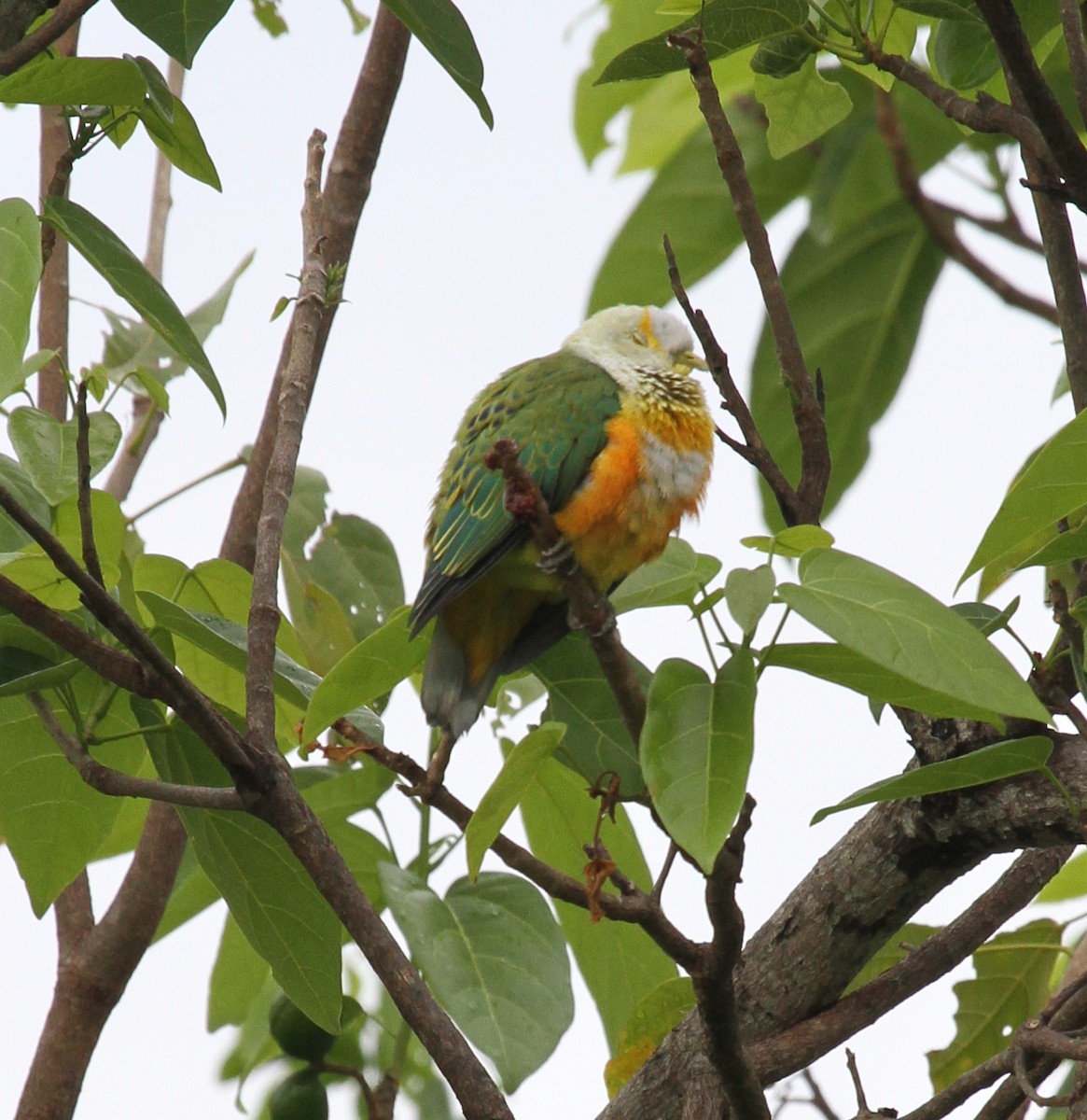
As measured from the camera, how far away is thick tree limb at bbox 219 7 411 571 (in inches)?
102

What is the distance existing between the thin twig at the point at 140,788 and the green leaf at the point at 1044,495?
0.73 metres

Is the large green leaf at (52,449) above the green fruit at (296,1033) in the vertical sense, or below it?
above

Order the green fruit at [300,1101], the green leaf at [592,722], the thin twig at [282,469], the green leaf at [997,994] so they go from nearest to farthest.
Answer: the thin twig at [282,469] < the green leaf at [592,722] < the green fruit at [300,1101] < the green leaf at [997,994]

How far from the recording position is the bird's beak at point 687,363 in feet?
9.72

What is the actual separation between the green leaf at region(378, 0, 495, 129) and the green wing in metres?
0.72

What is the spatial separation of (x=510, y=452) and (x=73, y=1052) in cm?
127

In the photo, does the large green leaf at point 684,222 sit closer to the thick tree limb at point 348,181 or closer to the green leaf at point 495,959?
the thick tree limb at point 348,181

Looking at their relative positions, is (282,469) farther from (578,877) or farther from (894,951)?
(894,951)

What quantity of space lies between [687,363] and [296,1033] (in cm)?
151

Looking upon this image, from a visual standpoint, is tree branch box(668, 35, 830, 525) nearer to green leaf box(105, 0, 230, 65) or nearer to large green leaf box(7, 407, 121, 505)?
green leaf box(105, 0, 230, 65)

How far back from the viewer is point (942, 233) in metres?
2.37

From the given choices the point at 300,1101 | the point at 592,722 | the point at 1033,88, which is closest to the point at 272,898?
the point at 592,722

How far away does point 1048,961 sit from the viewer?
225 centimetres

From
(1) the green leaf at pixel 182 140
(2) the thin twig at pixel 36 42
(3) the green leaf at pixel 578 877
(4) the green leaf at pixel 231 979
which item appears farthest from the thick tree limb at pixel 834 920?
(2) the thin twig at pixel 36 42
